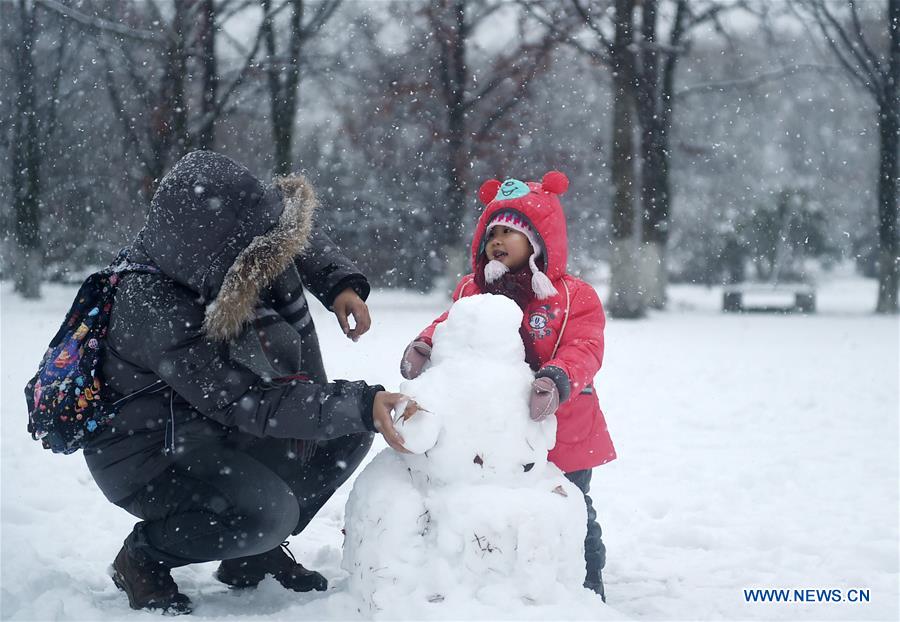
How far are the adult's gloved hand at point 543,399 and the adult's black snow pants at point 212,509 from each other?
81cm

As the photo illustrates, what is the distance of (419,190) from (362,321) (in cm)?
1436

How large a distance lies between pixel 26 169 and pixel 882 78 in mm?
14301

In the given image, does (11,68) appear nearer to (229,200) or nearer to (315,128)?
(315,128)

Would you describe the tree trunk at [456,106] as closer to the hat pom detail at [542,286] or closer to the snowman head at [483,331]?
the hat pom detail at [542,286]

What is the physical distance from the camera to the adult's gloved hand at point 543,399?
7.31 ft

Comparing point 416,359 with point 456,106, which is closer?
point 416,359

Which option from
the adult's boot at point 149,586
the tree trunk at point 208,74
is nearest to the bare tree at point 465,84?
the tree trunk at point 208,74

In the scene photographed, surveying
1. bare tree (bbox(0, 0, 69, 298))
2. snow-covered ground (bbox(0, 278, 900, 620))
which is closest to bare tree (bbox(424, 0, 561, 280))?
bare tree (bbox(0, 0, 69, 298))

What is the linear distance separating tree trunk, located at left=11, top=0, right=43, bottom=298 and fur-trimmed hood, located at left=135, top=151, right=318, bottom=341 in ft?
32.8

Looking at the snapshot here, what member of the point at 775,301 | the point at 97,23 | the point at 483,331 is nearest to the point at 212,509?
the point at 483,331

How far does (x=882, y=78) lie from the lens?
14219 mm

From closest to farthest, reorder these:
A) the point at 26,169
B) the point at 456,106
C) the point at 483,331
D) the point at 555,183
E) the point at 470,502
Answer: the point at 470,502 → the point at 483,331 → the point at 555,183 → the point at 26,169 → the point at 456,106

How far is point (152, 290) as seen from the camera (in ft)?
7.79

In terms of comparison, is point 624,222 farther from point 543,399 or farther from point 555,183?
point 543,399
